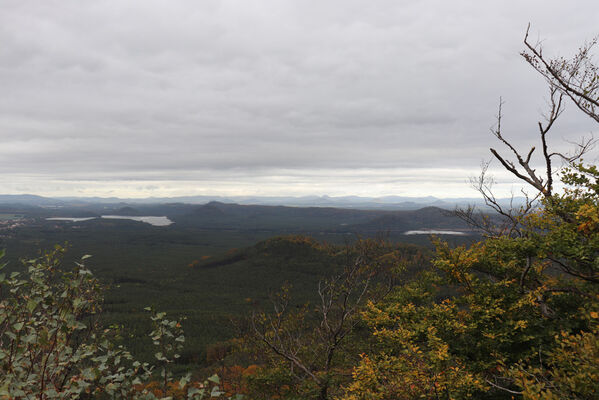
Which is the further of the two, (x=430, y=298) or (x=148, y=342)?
(x=148, y=342)

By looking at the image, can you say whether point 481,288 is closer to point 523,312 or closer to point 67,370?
point 523,312

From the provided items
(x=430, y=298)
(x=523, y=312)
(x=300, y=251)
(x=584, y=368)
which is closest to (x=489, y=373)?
(x=523, y=312)

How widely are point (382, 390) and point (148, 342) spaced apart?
271 feet

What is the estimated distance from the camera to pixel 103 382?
570 centimetres

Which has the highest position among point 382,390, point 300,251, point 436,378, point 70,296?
point 70,296

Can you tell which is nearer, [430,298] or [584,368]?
[584,368]

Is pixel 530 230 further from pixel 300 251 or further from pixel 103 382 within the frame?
pixel 300 251

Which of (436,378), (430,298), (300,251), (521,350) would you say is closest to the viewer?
(436,378)

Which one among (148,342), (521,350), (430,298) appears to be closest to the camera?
(521,350)

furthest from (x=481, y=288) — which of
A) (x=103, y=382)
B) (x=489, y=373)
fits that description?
(x=103, y=382)

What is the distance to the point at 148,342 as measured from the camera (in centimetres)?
7881

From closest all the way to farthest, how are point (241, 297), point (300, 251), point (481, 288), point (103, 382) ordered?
point (103, 382), point (481, 288), point (241, 297), point (300, 251)

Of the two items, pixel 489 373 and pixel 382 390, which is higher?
pixel 382 390

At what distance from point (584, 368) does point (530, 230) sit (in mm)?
10306
